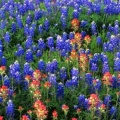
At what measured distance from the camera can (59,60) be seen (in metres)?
6.60

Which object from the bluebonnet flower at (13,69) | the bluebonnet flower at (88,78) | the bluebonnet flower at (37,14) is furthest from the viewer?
the bluebonnet flower at (37,14)

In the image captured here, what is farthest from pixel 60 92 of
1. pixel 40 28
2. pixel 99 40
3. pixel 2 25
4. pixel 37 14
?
pixel 37 14

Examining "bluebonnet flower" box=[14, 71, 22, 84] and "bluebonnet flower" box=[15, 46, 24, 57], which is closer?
"bluebonnet flower" box=[14, 71, 22, 84]

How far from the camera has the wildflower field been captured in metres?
5.34

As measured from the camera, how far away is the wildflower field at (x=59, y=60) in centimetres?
534

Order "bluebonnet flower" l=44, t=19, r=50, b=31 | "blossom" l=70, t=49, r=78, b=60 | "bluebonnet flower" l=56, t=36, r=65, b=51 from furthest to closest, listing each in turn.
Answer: "bluebonnet flower" l=44, t=19, r=50, b=31
"bluebonnet flower" l=56, t=36, r=65, b=51
"blossom" l=70, t=49, r=78, b=60

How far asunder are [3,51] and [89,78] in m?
2.07

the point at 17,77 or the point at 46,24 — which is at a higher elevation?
the point at 46,24

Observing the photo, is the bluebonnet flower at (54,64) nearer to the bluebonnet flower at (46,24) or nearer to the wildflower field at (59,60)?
the wildflower field at (59,60)

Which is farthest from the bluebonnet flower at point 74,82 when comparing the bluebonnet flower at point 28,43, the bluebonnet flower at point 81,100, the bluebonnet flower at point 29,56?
the bluebonnet flower at point 28,43

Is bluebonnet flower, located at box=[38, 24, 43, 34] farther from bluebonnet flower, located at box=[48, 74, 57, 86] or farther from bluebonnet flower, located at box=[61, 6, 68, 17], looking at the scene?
bluebonnet flower, located at box=[48, 74, 57, 86]

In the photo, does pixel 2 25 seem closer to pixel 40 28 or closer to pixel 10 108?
pixel 40 28

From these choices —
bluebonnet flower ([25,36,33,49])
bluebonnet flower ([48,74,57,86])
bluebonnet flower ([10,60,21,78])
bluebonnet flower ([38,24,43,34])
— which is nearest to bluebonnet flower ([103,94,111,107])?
bluebonnet flower ([48,74,57,86])

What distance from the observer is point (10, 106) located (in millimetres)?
5203
